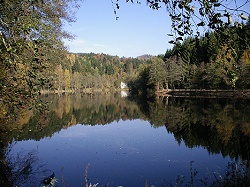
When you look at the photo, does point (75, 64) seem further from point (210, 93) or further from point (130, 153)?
point (130, 153)

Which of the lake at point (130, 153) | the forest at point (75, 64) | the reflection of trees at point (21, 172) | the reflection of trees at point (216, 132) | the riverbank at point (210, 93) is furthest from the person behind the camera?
the riverbank at point (210, 93)

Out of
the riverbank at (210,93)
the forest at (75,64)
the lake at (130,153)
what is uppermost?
the forest at (75,64)

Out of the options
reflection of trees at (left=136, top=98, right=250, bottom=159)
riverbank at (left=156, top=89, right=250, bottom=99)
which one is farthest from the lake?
riverbank at (left=156, top=89, right=250, bottom=99)

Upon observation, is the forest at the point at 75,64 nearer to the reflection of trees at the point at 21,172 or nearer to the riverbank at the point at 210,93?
the riverbank at the point at 210,93

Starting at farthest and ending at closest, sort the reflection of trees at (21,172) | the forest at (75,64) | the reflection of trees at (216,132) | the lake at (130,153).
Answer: the reflection of trees at (216,132), the lake at (130,153), the reflection of trees at (21,172), the forest at (75,64)

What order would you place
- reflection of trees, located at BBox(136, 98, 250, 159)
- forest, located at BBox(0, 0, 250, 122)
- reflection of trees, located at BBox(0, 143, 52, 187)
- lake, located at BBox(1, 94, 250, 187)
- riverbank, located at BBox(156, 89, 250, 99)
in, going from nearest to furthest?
forest, located at BBox(0, 0, 250, 122), reflection of trees, located at BBox(0, 143, 52, 187), lake, located at BBox(1, 94, 250, 187), reflection of trees, located at BBox(136, 98, 250, 159), riverbank, located at BBox(156, 89, 250, 99)

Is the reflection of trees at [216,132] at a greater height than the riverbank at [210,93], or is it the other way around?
the riverbank at [210,93]

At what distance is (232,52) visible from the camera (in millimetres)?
2109

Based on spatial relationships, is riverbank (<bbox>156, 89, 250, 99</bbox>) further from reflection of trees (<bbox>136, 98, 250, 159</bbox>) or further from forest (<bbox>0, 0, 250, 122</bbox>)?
reflection of trees (<bbox>136, 98, 250, 159</bbox>)

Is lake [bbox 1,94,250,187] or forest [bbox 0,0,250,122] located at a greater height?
forest [bbox 0,0,250,122]

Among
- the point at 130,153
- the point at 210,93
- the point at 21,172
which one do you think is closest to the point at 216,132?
the point at 130,153

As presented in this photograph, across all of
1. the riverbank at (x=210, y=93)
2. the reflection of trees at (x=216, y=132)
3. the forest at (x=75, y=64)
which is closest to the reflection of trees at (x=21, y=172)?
the forest at (x=75, y=64)

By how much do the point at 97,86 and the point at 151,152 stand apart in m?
114

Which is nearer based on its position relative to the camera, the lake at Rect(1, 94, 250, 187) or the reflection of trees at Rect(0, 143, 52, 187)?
the reflection of trees at Rect(0, 143, 52, 187)
